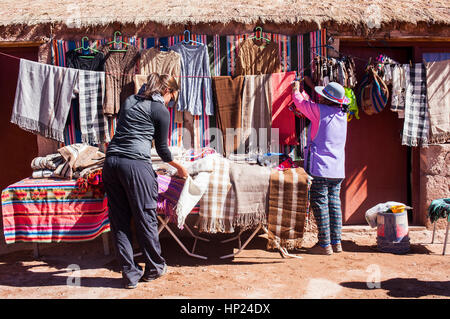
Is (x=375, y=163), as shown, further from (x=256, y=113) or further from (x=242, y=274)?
(x=242, y=274)

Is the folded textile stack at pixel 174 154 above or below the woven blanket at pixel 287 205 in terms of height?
above

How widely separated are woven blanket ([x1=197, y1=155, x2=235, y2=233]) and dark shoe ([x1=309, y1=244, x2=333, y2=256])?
1219 millimetres

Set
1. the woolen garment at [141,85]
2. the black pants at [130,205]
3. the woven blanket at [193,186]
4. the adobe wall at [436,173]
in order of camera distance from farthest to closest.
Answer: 1. the adobe wall at [436,173]
2. the woolen garment at [141,85]
3. the woven blanket at [193,186]
4. the black pants at [130,205]

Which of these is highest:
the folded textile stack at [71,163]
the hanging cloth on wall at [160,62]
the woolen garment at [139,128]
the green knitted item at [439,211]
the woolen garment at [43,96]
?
the hanging cloth on wall at [160,62]

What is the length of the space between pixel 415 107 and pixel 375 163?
952 mm

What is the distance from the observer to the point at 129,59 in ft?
19.0

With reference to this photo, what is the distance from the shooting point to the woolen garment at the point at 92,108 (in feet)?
18.9

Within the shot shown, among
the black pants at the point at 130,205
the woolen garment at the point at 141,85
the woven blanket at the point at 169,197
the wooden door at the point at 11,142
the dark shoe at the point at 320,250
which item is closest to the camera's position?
the black pants at the point at 130,205

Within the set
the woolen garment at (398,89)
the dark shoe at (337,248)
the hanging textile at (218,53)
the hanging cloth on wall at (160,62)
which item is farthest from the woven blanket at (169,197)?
the woolen garment at (398,89)

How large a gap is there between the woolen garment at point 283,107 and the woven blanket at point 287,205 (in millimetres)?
1016

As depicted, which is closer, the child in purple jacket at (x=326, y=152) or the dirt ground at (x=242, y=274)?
the dirt ground at (x=242, y=274)

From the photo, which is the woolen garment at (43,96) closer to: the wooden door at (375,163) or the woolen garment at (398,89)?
the wooden door at (375,163)

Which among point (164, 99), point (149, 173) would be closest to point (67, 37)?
point (164, 99)

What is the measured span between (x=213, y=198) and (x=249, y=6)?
9.18 ft
